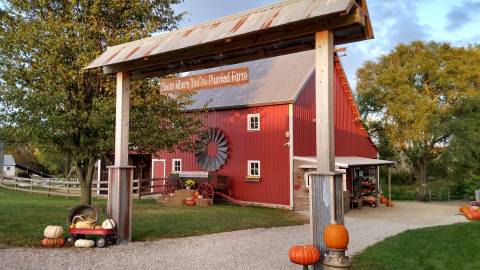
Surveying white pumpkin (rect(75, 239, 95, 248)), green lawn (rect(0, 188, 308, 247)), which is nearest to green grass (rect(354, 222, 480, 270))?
green lawn (rect(0, 188, 308, 247))

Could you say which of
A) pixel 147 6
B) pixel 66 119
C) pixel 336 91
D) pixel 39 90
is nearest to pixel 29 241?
pixel 66 119

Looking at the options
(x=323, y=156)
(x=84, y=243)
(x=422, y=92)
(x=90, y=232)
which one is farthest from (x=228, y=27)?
(x=422, y=92)

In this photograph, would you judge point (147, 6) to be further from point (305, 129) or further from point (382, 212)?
point (382, 212)

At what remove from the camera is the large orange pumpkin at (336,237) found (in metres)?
5.15

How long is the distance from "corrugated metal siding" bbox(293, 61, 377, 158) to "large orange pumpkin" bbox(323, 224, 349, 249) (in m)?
12.5

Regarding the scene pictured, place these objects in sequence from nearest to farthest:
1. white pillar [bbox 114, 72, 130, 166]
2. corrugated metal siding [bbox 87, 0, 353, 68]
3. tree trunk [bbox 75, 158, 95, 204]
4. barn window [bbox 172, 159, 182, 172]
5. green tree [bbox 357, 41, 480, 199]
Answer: corrugated metal siding [bbox 87, 0, 353, 68] < white pillar [bbox 114, 72, 130, 166] < tree trunk [bbox 75, 158, 95, 204] < barn window [bbox 172, 159, 182, 172] < green tree [bbox 357, 41, 480, 199]

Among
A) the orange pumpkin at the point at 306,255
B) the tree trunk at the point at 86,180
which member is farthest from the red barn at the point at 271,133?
the orange pumpkin at the point at 306,255

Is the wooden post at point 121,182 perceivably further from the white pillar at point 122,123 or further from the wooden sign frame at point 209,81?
the wooden sign frame at point 209,81

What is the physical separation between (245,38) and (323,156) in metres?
2.61

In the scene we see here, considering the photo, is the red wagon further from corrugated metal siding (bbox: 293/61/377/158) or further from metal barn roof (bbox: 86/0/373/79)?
corrugated metal siding (bbox: 293/61/377/158)

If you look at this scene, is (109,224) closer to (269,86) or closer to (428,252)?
(428,252)

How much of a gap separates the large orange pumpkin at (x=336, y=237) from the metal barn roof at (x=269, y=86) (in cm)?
1277

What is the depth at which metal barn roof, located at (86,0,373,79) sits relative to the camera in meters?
5.81

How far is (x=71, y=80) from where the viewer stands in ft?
39.4
